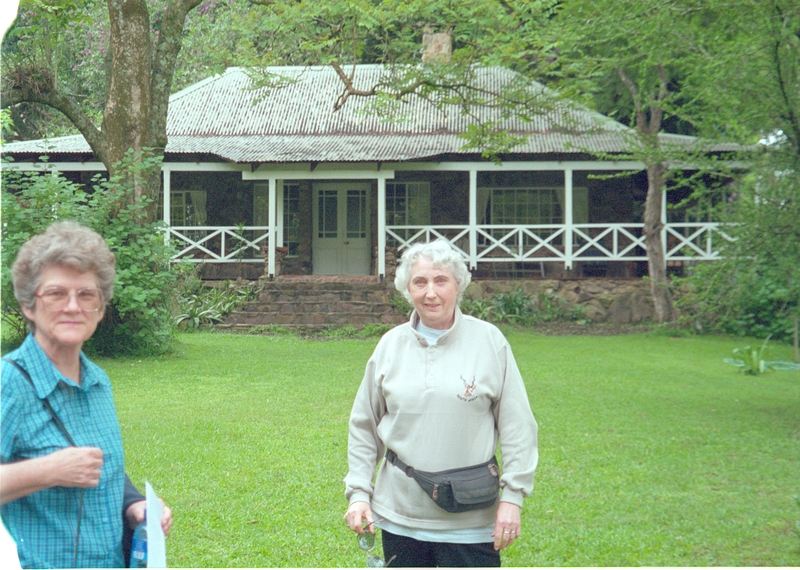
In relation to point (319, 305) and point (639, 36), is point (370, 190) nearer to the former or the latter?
point (319, 305)

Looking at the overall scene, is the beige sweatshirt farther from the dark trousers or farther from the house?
the house

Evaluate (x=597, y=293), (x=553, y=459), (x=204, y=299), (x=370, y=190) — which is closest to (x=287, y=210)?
(x=370, y=190)

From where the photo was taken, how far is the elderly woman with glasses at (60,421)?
1.78 meters

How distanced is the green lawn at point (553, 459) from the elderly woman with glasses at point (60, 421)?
2525 millimetres

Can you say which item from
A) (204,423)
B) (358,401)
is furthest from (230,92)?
(358,401)

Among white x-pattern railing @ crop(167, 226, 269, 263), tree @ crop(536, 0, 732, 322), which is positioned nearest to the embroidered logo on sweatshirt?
tree @ crop(536, 0, 732, 322)

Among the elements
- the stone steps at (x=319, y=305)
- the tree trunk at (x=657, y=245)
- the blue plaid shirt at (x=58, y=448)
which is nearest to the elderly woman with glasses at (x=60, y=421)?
the blue plaid shirt at (x=58, y=448)

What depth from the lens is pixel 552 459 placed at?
21.3ft

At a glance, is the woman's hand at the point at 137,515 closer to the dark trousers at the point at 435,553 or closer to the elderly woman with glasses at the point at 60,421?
the elderly woman with glasses at the point at 60,421

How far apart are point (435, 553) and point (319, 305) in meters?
13.6

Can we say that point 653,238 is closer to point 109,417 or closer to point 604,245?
point 604,245

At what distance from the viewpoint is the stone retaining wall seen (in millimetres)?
17016

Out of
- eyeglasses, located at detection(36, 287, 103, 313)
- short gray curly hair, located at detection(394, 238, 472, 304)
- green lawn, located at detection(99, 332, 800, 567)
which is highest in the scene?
short gray curly hair, located at detection(394, 238, 472, 304)

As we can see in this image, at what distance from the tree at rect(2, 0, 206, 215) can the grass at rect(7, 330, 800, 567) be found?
2860 mm
